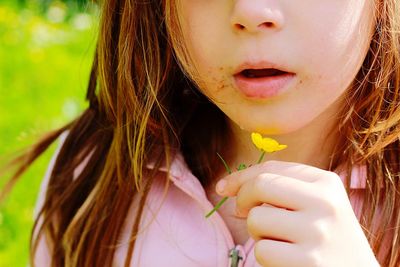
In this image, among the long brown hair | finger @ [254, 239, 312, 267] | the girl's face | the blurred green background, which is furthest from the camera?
the blurred green background

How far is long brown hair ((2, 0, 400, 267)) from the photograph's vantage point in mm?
1351

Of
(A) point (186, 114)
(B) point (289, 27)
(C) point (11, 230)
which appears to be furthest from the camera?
(C) point (11, 230)

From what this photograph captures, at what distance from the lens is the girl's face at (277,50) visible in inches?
47.3

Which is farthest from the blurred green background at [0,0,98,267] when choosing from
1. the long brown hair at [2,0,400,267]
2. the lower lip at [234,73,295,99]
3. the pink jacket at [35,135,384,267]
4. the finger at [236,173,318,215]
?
the finger at [236,173,318,215]

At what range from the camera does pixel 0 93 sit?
2.68 metres

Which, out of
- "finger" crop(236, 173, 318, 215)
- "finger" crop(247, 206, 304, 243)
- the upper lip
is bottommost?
"finger" crop(247, 206, 304, 243)

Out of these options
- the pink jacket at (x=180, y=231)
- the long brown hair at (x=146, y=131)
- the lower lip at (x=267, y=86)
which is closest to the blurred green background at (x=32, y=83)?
the long brown hair at (x=146, y=131)

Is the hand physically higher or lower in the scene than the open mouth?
lower

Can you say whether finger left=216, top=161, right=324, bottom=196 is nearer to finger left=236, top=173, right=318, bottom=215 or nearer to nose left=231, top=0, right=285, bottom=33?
finger left=236, top=173, right=318, bottom=215

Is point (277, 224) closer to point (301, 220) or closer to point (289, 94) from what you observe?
point (301, 220)

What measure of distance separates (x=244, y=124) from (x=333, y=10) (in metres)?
0.23

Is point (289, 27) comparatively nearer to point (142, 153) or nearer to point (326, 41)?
point (326, 41)

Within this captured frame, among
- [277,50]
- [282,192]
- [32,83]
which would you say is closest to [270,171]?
[282,192]

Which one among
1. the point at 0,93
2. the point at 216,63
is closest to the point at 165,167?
the point at 216,63
